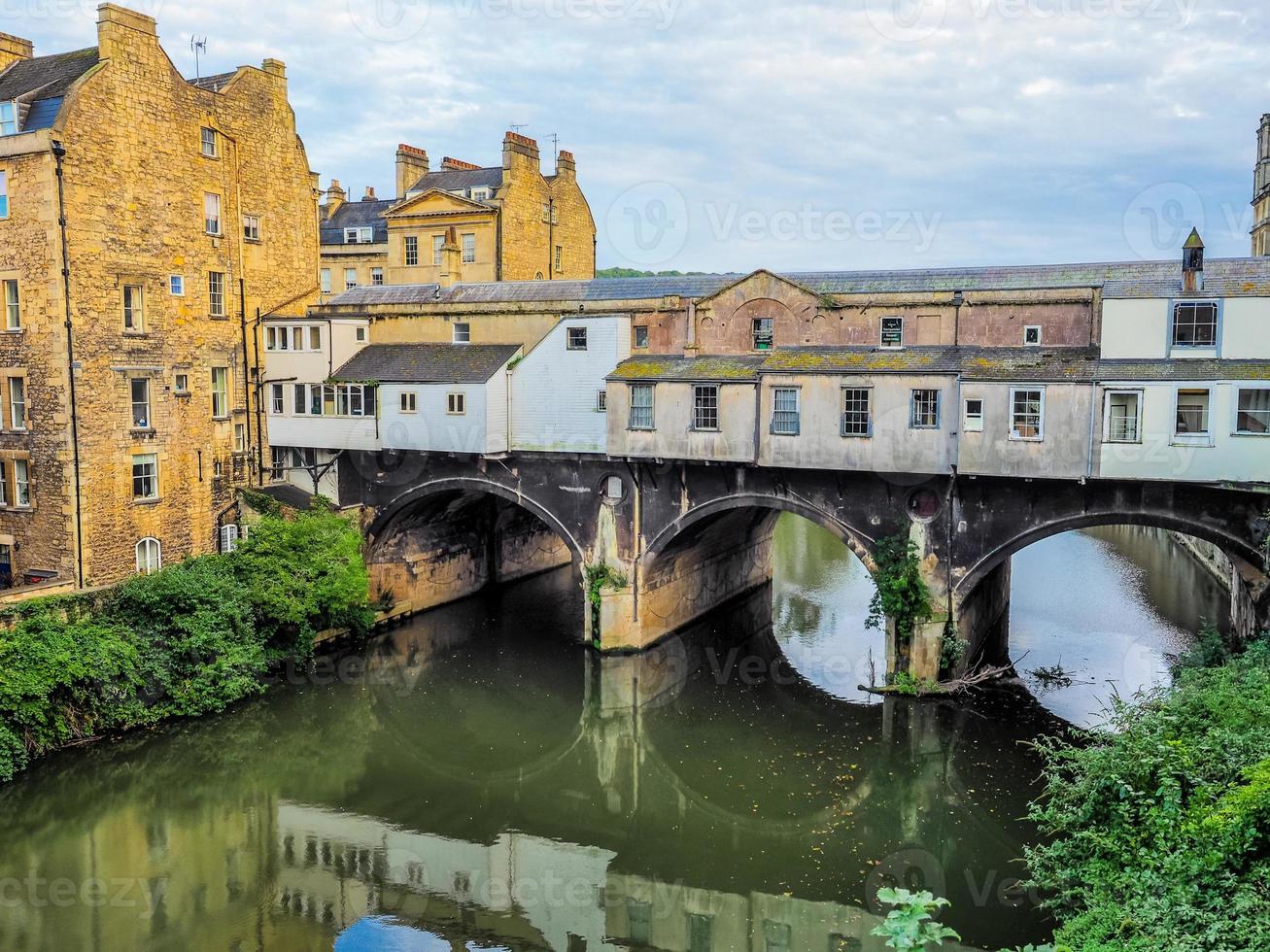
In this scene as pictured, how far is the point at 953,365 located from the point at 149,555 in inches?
880

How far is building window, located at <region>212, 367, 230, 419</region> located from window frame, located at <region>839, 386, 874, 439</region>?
741 inches

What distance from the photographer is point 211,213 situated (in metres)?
31.1

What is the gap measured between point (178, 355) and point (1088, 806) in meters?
26.3

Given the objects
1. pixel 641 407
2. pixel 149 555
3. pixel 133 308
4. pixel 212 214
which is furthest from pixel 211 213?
pixel 641 407

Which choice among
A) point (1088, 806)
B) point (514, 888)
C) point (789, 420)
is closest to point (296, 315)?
point (789, 420)

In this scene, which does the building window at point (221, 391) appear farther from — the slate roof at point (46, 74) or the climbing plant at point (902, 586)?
the climbing plant at point (902, 586)

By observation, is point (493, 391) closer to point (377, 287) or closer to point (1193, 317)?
point (377, 287)

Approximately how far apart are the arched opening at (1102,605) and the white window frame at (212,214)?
935 inches

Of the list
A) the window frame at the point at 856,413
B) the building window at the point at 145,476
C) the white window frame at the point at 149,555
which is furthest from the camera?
the white window frame at the point at 149,555

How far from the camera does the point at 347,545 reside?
30.6m

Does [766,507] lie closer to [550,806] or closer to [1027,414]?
[1027,414]

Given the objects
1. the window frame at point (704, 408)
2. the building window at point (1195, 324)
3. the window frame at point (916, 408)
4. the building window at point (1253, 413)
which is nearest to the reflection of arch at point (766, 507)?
the window frame at point (704, 408)

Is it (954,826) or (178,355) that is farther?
(178,355)

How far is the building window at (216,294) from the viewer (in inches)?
1227
